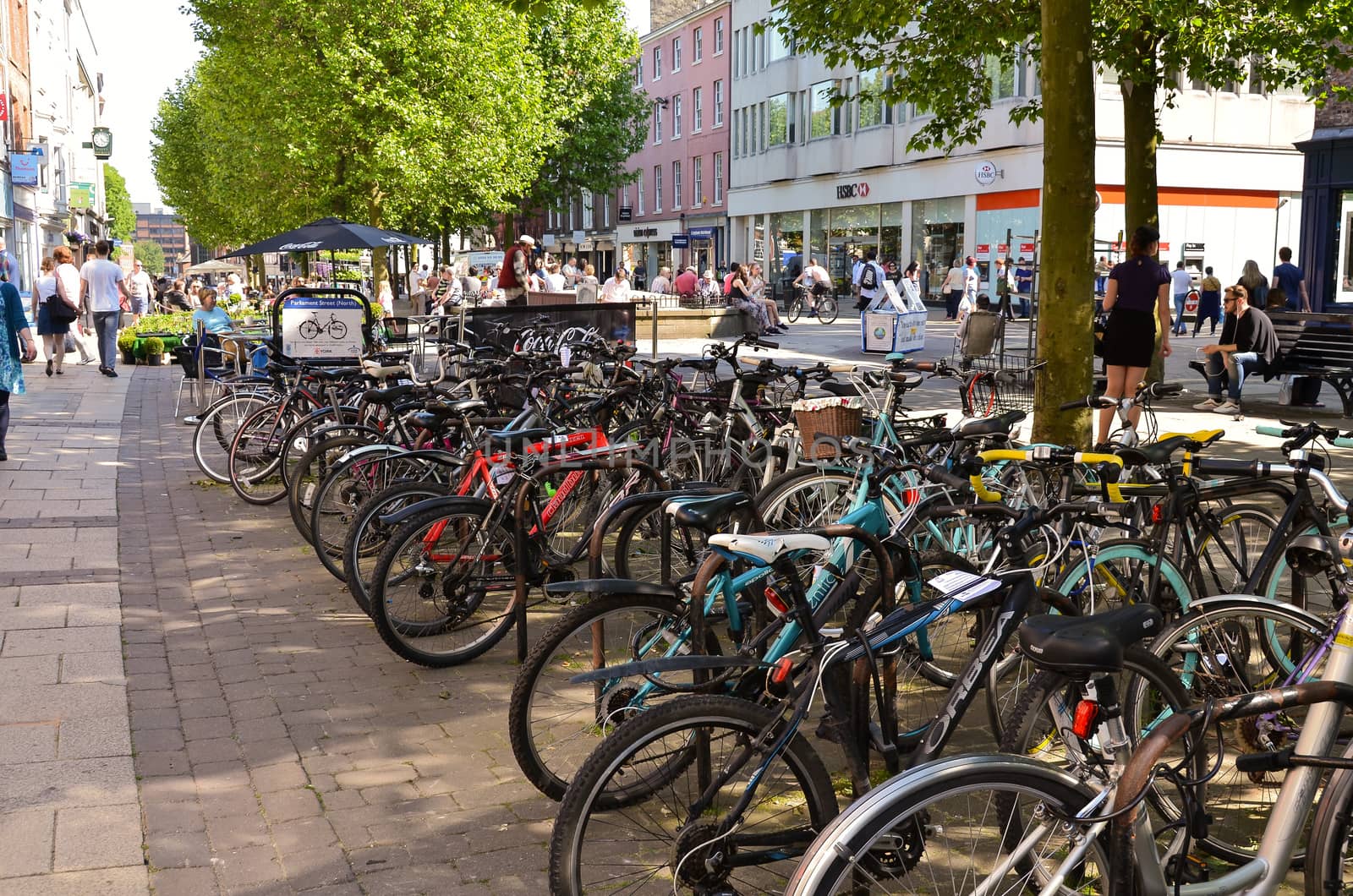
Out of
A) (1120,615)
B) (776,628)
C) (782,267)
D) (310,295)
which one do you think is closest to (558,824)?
(776,628)

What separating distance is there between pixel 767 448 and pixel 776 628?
11.5 ft

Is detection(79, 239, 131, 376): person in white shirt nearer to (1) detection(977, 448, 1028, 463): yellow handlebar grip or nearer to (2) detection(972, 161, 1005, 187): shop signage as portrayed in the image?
(1) detection(977, 448, 1028, 463): yellow handlebar grip

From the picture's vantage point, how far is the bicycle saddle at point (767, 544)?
3502mm

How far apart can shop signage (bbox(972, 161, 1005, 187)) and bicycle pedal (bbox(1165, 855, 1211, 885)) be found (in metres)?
36.4

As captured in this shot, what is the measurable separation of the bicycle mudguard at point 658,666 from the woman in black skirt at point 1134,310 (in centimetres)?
779

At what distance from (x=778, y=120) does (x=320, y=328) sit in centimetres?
4164

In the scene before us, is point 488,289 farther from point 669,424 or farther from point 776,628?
point 776,628

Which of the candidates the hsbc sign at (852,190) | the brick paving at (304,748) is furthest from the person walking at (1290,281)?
the hsbc sign at (852,190)

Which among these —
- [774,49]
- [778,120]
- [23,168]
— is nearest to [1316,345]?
[23,168]

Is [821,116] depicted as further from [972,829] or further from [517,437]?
[972,829]

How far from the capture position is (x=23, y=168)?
3538 cm

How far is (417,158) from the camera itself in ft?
92.3

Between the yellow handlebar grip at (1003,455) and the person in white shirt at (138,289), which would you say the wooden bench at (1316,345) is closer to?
the yellow handlebar grip at (1003,455)

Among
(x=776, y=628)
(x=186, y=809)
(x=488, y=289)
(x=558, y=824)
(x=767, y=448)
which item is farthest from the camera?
(x=488, y=289)
